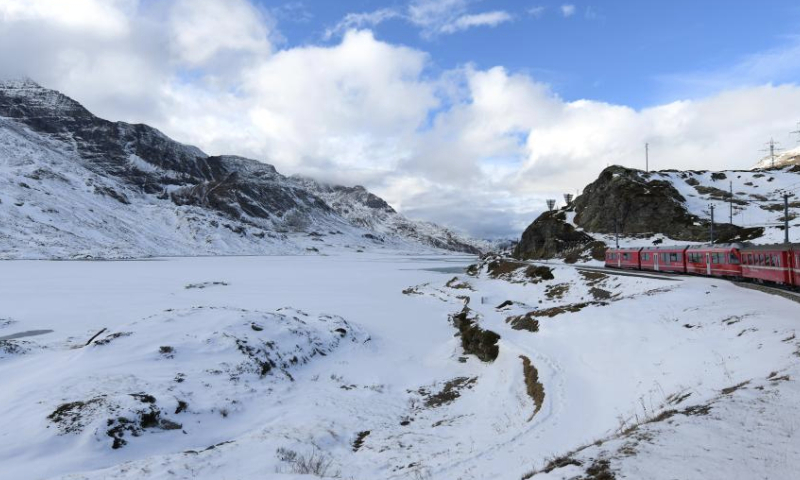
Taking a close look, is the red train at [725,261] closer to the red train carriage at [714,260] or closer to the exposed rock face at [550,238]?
the red train carriage at [714,260]

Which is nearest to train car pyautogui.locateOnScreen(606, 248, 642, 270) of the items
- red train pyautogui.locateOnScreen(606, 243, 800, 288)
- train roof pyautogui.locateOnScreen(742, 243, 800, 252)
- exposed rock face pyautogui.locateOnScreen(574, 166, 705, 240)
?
red train pyautogui.locateOnScreen(606, 243, 800, 288)

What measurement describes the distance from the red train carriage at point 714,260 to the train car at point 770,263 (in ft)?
2.75

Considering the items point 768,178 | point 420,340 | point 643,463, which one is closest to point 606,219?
point 768,178

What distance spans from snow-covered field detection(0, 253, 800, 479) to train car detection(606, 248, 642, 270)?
2697cm

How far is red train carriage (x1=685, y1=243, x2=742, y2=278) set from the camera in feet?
110

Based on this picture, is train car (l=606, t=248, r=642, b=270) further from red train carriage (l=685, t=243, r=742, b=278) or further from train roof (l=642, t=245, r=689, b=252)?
red train carriage (l=685, t=243, r=742, b=278)

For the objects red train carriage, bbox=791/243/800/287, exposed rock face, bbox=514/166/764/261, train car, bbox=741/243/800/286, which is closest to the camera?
red train carriage, bbox=791/243/800/287

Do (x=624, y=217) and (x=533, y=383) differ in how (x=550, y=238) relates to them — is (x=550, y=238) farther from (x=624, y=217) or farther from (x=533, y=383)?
(x=533, y=383)

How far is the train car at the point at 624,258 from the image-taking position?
5109cm

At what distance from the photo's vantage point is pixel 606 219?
86250mm

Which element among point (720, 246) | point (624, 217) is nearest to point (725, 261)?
point (720, 246)

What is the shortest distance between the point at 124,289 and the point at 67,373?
1551 inches

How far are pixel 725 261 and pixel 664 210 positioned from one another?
51208mm

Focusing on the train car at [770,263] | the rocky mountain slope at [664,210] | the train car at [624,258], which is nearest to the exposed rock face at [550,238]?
the rocky mountain slope at [664,210]
